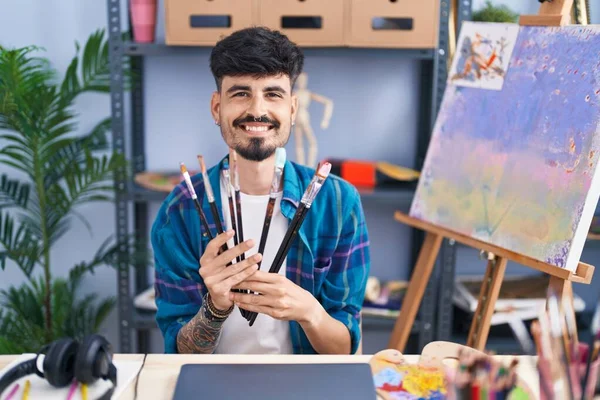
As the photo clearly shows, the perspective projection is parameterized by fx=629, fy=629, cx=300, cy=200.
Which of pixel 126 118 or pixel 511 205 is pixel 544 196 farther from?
pixel 126 118

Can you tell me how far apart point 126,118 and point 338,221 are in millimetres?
1215

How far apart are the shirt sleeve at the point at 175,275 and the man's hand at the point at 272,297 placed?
22cm

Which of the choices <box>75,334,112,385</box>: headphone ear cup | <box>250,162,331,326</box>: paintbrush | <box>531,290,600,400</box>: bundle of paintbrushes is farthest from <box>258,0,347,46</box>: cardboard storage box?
<box>531,290,600,400</box>: bundle of paintbrushes

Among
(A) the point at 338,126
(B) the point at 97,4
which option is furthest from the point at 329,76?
(B) the point at 97,4

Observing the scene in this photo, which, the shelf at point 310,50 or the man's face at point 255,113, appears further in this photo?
the shelf at point 310,50

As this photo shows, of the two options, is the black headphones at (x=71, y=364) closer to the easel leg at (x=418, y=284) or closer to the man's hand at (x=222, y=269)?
the man's hand at (x=222, y=269)

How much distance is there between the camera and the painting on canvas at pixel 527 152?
1314 mm

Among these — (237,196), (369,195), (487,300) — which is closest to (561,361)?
(237,196)

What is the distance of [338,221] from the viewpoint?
1.33 m

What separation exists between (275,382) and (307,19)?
129 centimetres

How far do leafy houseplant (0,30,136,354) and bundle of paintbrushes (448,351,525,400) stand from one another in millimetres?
1506

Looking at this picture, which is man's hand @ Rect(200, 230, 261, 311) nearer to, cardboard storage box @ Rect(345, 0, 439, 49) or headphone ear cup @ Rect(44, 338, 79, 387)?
headphone ear cup @ Rect(44, 338, 79, 387)

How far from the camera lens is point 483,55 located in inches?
64.6

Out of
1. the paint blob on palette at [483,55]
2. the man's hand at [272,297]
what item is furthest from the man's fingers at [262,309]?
the paint blob on palette at [483,55]
